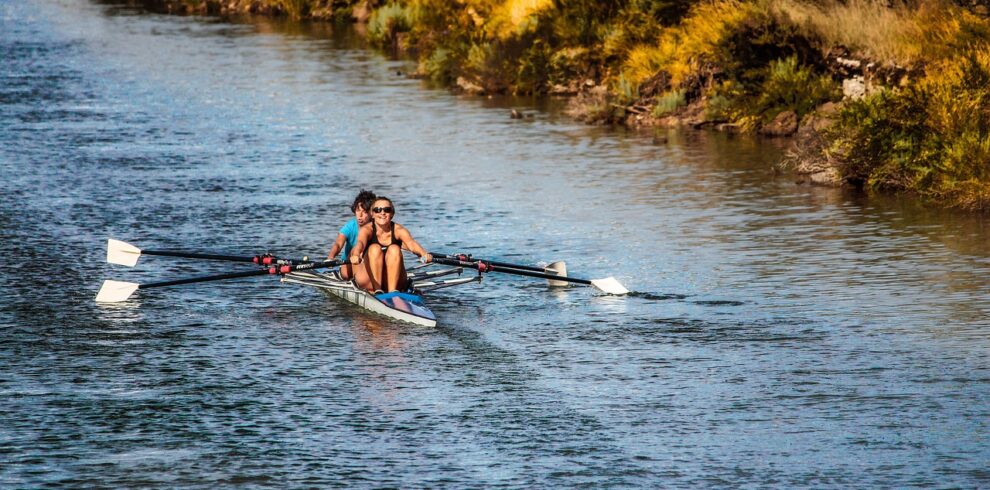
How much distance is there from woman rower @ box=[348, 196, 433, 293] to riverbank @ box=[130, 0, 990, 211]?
27.6 ft

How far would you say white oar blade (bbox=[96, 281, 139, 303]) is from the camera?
675 inches

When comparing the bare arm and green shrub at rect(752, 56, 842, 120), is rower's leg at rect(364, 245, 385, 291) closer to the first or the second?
the bare arm

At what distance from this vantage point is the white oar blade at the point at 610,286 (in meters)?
17.0

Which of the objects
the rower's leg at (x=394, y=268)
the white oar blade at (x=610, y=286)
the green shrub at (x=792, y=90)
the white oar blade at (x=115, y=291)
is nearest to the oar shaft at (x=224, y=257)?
the white oar blade at (x=115, y=291)

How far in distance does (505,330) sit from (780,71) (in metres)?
14.5

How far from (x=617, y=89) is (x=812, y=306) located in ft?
56.8

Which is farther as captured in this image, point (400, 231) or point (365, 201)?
point (365, 201)

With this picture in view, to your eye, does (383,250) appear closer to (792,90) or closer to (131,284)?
(131,284)

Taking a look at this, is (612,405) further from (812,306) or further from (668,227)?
(668,227)

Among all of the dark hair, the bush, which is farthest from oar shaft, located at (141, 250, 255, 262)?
the bush

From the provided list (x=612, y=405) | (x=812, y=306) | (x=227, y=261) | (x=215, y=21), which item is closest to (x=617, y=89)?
(x=227, y=261)

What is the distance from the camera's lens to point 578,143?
29.5 m

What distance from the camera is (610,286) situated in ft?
56.1

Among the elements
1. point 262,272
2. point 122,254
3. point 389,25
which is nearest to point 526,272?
point 262,272
